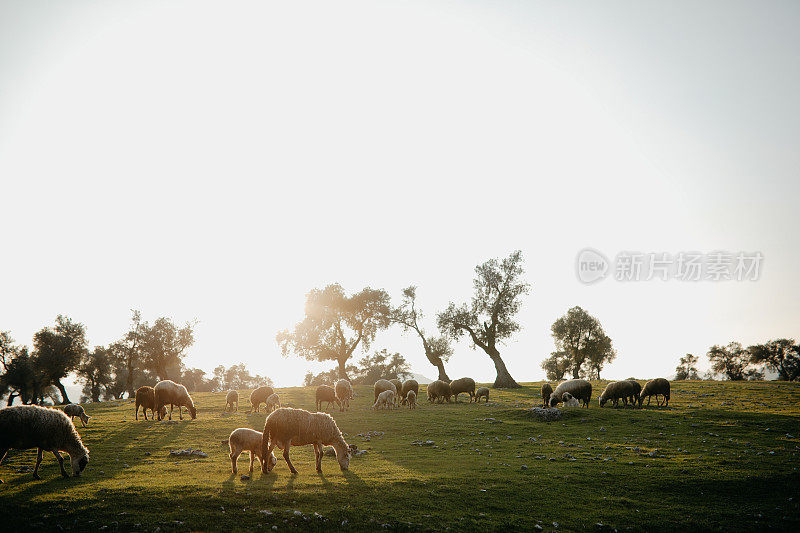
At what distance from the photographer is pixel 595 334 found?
71.8m

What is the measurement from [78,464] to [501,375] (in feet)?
162

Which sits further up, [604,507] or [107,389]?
[604,507]

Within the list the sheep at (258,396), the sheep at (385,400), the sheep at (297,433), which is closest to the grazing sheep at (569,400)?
the sheep at (385,400)

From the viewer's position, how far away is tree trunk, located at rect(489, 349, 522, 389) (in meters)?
55.2

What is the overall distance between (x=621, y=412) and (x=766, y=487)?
15013mm

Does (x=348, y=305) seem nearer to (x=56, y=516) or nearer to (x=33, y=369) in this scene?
(x=33, y=369)

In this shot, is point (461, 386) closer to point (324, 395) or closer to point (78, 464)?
point (324, 395)

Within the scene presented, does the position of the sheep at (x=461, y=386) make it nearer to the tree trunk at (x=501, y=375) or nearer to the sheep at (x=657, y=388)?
the sheep at (x=657, y=388)

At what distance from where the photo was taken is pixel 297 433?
14.9m

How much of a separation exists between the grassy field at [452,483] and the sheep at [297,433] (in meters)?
0.75

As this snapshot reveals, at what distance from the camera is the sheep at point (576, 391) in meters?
32.8

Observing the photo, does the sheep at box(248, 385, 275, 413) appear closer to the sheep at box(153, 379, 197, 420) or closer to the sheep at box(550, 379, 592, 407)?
the sheep at box(153, 379, 197, 420)

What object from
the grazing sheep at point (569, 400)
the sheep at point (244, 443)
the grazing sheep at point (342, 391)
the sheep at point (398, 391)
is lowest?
the sheep at point (398, 391)

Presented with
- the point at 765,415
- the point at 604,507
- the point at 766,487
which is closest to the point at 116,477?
the point at 604,507
